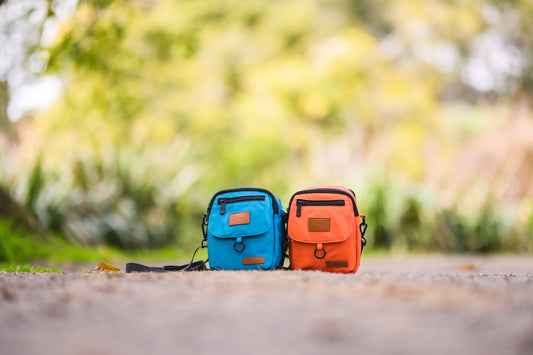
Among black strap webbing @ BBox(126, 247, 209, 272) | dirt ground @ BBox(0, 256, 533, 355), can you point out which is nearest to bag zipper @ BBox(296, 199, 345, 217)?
black strap webbing @ BBox(126, 247, 209, 272)

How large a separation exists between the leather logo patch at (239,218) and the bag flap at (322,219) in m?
0.27

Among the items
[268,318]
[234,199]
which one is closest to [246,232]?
[234,199]

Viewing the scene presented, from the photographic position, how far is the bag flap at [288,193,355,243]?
351 centimetres

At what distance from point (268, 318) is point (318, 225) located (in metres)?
1.63

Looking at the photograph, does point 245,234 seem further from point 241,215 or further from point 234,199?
point 234,199

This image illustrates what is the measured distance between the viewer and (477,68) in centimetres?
2356

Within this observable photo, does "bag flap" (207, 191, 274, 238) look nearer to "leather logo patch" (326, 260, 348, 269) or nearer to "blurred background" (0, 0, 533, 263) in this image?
"leather logo patch" (326, 260, 348, 269)

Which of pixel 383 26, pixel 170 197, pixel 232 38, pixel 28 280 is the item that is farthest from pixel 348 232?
pixel 383 26

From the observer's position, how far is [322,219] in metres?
3.53

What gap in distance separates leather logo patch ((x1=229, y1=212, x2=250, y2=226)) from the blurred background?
301 cm

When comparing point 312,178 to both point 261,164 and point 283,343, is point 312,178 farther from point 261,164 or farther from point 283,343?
point 283,343

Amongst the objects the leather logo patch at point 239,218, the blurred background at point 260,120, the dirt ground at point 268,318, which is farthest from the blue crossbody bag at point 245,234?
the blurred background at point 260,120

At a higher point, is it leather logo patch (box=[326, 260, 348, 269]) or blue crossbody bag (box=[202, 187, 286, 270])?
blue crossbody bag (box=[202, 187, 286, 270])

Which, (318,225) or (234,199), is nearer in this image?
(318,225)
